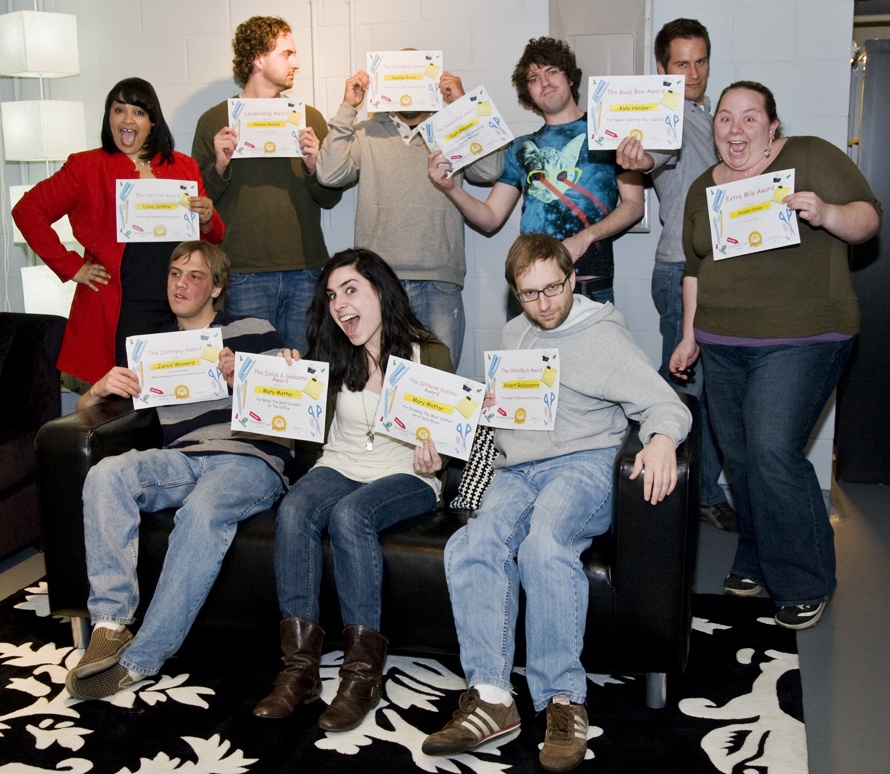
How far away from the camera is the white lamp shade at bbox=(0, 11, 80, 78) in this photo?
4047 mm

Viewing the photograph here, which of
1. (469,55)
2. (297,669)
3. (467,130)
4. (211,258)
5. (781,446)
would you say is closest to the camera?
(297,669)

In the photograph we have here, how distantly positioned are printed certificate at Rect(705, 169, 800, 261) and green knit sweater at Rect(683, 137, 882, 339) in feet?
0.18

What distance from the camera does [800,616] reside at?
2.89m

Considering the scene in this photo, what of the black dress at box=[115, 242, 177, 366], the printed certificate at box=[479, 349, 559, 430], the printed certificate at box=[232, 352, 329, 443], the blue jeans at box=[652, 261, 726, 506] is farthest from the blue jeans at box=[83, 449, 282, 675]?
the blue jeans at box=[652, 261, 726, 506]

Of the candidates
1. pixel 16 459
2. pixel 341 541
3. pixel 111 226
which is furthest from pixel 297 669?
pixel 111 226

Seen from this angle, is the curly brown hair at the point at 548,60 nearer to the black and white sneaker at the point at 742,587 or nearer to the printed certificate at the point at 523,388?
the printed certificate at the point at 523,388

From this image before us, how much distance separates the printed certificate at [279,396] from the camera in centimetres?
268

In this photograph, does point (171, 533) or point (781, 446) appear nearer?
point (171, 533)

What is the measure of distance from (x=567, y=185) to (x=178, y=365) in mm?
1481

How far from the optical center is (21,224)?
3510 millimetres

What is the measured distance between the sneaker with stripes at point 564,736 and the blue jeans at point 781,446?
965 mm

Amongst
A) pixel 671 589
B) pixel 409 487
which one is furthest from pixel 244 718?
pixel 671 589

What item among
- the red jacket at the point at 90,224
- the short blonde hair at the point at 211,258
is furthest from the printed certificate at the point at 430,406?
the red jacket at the point at 90,224

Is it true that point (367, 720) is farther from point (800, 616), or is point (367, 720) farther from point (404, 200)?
point (404, 200)
